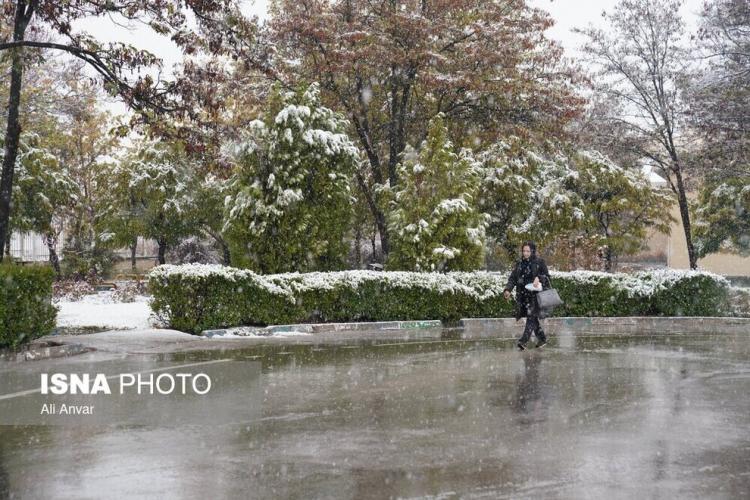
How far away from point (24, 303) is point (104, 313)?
9.19m

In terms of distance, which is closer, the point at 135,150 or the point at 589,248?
the point at 589,248

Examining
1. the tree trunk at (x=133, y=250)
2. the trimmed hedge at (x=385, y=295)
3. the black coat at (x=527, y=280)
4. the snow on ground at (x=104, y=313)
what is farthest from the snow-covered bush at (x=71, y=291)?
the black coat at (x=527, y=280)

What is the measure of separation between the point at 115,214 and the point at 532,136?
19972 mm

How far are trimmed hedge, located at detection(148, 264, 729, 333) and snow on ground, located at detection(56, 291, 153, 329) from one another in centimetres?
159

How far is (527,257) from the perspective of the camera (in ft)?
47.5

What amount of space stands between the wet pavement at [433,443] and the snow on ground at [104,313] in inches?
330

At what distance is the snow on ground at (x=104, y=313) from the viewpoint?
18.9 metres

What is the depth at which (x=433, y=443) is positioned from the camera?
23.0ft

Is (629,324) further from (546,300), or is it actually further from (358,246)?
(358,246)

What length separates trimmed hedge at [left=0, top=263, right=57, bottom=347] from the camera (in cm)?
1278

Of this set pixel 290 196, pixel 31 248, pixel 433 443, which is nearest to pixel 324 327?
pixel 290 196

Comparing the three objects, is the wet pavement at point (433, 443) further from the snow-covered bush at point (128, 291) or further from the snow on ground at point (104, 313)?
the snow-covered bush at point (128, 291)

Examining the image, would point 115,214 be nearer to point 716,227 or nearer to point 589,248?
point 589,248

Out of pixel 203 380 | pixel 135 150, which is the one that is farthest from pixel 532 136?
pixel 135 150
